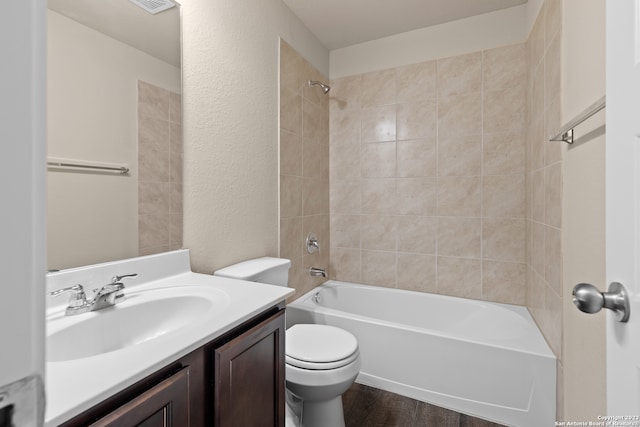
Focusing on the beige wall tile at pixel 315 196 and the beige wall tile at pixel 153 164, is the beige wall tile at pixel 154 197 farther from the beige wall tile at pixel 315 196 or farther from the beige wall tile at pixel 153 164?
the beige wall tile at pixel 315 196

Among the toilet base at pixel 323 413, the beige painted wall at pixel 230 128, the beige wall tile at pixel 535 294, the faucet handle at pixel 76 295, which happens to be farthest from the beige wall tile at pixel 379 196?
the faucet handle at pixel 76 295

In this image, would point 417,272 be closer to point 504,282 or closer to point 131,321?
point 504,282

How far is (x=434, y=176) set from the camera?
235 centimetres

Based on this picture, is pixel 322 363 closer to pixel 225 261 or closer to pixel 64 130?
pixel 225 261

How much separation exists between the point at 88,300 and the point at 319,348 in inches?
37.7

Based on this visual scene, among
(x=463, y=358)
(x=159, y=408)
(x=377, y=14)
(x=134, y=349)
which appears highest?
(x=377, y=14)

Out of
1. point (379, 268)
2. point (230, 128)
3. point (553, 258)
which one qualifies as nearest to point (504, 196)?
point (553, 258)

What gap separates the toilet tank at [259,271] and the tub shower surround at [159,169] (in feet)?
0.89

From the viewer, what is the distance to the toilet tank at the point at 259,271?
4.84 ft

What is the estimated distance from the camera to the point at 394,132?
247cm

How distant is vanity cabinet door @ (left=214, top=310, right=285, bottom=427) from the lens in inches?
32.7

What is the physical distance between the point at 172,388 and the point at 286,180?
152 centimetres

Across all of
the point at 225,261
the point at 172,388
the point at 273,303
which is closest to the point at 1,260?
the point at 172,388

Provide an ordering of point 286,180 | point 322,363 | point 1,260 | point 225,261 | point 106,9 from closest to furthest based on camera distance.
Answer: point 1,260 → point 106,9 → point 322,363 → point 225,261 → point 286,180
